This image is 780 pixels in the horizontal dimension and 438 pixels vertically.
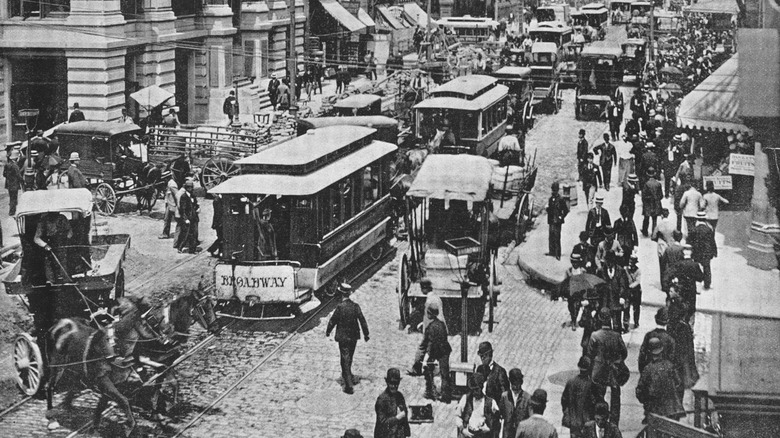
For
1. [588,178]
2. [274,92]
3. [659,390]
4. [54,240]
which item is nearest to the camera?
[659,390]

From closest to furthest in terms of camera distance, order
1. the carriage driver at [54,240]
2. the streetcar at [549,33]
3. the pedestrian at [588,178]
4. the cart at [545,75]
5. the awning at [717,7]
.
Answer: the carriage driver at [54,240]
the pedestrian at [588,178]
the awning at [717,7]
the cart at [545,75]
the streetcar at [549,33]

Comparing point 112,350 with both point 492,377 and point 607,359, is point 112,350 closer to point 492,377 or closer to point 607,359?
point 492,377

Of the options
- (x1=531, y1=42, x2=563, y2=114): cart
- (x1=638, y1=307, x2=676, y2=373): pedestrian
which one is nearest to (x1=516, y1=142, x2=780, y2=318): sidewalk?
(x1=638, y1=307, x2=676, y2=373): pedestrian

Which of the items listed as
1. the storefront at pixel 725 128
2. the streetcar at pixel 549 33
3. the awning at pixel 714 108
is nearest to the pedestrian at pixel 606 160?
the storefront at pixel 725 128

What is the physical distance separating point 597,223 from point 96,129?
13.4 metres

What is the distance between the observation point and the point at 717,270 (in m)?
21.6

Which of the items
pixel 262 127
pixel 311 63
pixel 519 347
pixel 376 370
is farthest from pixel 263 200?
pixel 311 63

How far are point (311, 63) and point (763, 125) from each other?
43.6 metres

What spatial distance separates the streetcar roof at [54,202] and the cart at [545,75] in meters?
31.4

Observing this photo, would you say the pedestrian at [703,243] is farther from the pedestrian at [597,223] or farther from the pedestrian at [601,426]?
the pedestrian at [601,426]

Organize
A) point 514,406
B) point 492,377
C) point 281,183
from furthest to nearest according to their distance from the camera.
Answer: point 281,183 → point 492,377 → point 514,406

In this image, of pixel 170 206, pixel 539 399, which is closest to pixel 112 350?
pixel 539 399

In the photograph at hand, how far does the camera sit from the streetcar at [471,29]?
67188 millimetres

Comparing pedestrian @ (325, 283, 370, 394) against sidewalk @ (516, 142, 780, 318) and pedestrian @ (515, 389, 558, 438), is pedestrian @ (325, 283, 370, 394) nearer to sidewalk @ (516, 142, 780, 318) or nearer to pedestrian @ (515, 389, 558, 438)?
pedestrian @ (515, 389, 558, 438)
